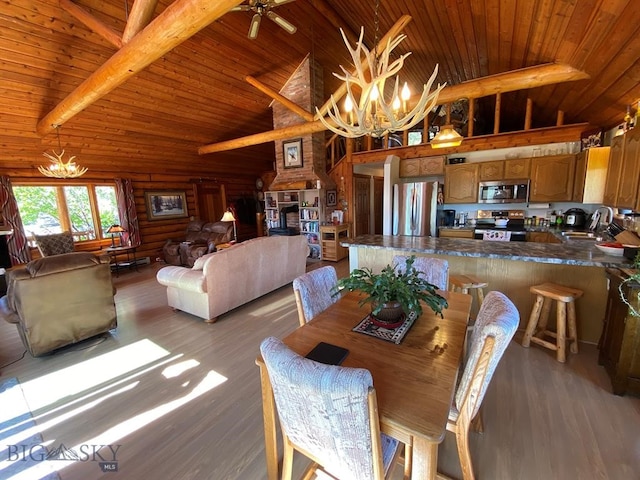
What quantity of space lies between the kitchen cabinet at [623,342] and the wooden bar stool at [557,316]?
26cm

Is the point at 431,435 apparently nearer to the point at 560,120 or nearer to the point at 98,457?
the point at 98,457

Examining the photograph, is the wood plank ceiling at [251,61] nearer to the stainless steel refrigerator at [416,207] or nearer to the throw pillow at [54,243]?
the throw pillow at [54,243]

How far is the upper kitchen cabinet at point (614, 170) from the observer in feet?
8.77

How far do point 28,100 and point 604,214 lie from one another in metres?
8.50

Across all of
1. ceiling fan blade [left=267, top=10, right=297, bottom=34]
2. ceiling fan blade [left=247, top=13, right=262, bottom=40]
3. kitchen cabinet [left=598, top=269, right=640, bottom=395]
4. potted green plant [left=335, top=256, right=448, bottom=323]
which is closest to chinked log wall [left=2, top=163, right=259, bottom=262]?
ceiling fan blade [left=247, top=13, right=262, bottom=40]

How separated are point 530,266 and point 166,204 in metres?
7.87


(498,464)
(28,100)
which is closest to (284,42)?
(28,100)

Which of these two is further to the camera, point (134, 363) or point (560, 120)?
point (560, 120)

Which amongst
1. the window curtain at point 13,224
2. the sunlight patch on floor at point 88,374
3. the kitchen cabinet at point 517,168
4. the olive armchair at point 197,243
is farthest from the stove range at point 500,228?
the window curtain at point 13,224

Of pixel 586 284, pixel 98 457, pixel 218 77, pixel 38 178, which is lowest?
pixel 98 457

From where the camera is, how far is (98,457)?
62.6 inches

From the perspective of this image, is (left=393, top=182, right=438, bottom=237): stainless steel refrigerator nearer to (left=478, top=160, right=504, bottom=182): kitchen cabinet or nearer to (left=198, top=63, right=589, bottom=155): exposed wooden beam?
(left=478, top=160, right=504, bottom=182): kitchen cabinet

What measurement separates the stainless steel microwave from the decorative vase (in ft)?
13.7

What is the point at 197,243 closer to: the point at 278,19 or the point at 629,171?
the point at 278,19
